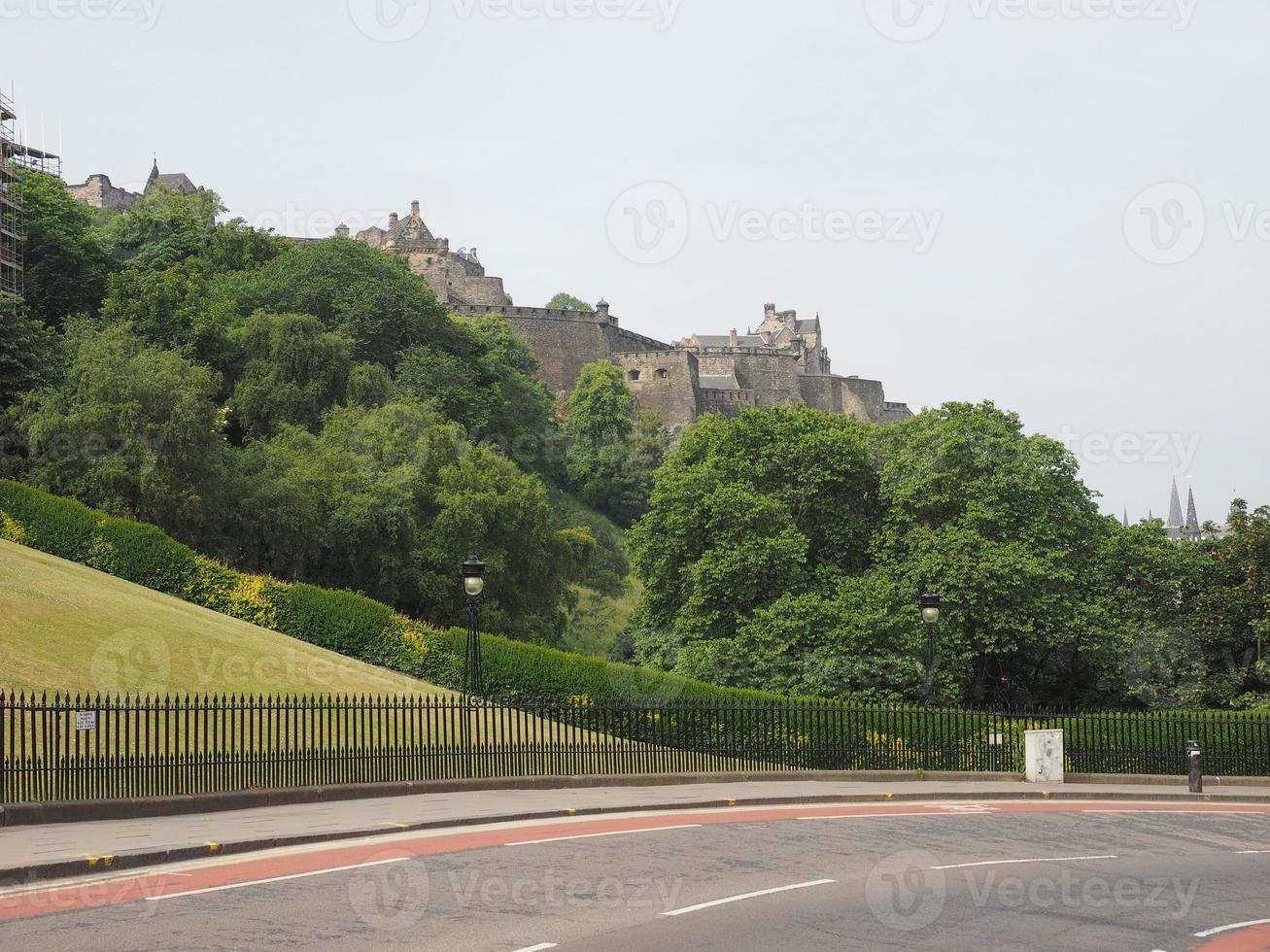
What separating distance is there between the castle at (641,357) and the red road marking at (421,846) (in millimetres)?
98643

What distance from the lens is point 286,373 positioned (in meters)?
60.4

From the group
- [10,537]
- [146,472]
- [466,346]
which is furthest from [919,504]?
[466,346]

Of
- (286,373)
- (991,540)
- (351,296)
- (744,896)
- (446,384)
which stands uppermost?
(351,296)

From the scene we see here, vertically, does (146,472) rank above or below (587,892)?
above

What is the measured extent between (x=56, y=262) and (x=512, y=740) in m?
55.0

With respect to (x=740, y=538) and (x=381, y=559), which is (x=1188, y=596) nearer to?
(x=740, y=538)

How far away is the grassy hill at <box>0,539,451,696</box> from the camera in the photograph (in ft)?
81.7

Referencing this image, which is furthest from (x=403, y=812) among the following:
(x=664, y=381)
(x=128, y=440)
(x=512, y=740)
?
(x=664, y=381)

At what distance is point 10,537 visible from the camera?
38.1 metres

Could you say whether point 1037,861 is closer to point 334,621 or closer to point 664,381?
point 334,621

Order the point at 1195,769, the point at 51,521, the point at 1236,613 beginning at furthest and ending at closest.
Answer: the point at 1236,613 → the point at 51,521 → the point at 1195,769

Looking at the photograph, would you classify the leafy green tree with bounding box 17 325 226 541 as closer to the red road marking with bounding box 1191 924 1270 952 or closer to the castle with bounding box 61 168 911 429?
the red road marking with bounding box 1191 924 1270 952

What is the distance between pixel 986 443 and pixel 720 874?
A: 1392 inches

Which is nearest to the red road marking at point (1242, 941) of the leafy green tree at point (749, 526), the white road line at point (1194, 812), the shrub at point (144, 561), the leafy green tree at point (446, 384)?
the white road line at point (1194, 812)
